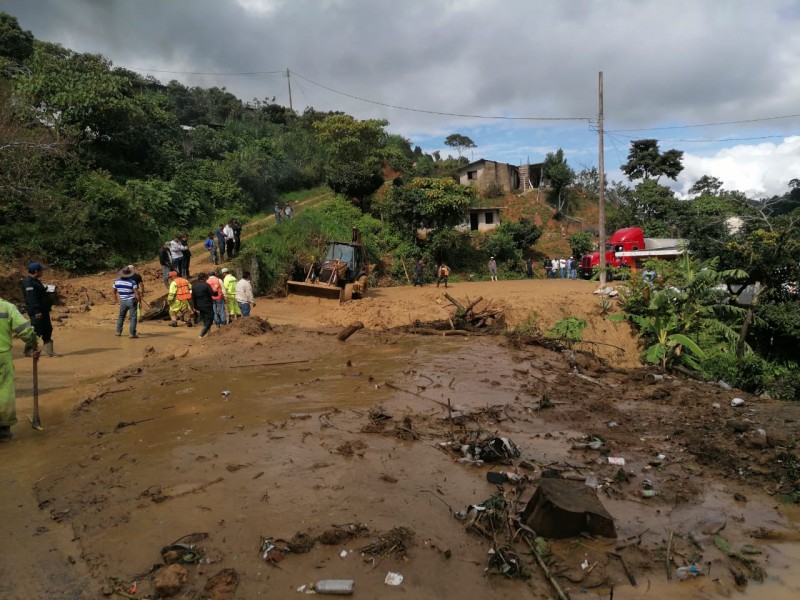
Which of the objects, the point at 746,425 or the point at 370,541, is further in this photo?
the point at 746,425

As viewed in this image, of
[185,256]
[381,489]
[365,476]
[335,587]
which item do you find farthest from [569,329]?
[185,256]

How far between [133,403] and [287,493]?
378cm

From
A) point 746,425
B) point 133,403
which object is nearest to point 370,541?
point 133,403

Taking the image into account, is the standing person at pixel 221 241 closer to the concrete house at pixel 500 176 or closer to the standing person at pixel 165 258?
the standing person at pixel 165 258

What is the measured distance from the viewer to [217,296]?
1226cm

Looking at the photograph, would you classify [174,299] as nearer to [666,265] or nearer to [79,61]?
[666,265]

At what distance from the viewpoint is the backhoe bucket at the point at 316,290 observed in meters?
18.0

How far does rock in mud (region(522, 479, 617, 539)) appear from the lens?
409 cm

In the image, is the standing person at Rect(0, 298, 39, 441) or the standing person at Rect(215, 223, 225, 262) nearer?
the standing person at Rect(0, 298, 39, 441)

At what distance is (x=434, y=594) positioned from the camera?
349cm

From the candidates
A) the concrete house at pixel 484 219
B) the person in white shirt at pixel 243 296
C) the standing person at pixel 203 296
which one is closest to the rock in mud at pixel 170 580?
the standing person at pixel 203 296

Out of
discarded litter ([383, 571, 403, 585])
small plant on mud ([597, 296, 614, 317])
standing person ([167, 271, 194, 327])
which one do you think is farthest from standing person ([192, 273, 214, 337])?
small plant on mud ([597, 296, 614, 317])

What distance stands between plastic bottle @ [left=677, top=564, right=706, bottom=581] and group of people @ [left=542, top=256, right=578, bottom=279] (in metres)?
31.4

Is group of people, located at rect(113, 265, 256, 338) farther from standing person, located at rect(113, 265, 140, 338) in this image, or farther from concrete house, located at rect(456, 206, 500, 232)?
concrete house, located at rect(456, 206, 500, 232)
